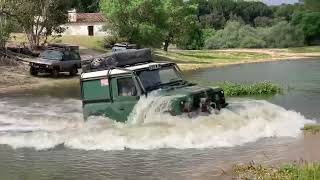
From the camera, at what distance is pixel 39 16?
174 ft

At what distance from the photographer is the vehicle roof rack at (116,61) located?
1905cm

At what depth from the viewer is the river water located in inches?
528

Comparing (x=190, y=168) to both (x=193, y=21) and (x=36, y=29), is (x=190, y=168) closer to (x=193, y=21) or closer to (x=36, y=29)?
(x=36, y=29)

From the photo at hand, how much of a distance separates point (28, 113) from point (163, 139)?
8.71 meters

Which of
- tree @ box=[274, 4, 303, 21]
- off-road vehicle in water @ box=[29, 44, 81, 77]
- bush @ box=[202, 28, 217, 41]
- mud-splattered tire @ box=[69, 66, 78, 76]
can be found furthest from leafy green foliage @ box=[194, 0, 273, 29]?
off-road vehicle in water @ box=[29, 44, 81, 77]

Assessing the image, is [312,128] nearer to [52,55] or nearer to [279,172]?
[279,172]

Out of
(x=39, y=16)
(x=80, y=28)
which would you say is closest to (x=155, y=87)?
(x=39, y=16)

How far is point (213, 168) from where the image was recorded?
13031 millimetres

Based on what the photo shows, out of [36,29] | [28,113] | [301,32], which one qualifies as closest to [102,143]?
[28,113]

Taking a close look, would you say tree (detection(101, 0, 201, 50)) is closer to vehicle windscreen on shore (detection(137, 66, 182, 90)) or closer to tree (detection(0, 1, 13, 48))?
tree (detection(0, 1, 13, 48))

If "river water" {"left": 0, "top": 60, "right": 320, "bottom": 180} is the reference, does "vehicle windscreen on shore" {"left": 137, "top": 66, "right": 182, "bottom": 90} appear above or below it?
above

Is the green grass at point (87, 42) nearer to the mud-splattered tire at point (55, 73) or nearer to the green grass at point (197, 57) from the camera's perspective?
the green grass at point (197, 57)

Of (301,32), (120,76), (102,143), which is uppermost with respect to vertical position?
(120,76)

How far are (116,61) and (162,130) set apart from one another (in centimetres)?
337
